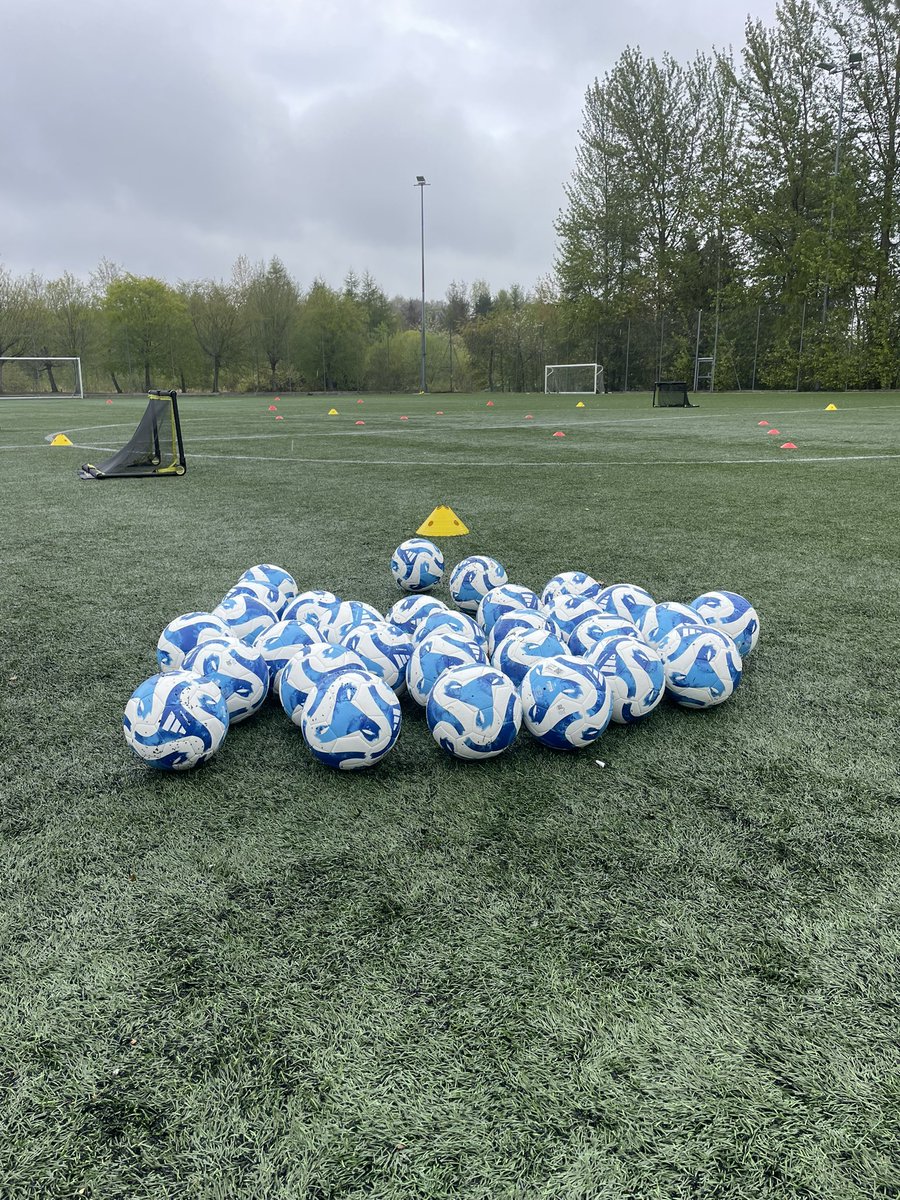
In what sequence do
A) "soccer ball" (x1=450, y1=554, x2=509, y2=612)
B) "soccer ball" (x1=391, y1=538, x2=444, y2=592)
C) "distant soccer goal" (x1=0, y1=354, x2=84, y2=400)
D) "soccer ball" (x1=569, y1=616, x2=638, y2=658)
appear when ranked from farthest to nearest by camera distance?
"distant soccer goal" (x1=0, y1=354, x2=84, y2=400), "soccer ball" (x1=391, y1=538, x2=444, y2=592), "soccer ball" (x1=450, y1=554, x2=509, y2=612), "soccer ball" (x1=569, y1=616, x2=638, y2=658)

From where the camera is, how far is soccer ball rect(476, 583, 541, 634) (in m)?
2.96

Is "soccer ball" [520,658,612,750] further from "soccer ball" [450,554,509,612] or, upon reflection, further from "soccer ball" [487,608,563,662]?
"soccer ball" [450,554,509,612]

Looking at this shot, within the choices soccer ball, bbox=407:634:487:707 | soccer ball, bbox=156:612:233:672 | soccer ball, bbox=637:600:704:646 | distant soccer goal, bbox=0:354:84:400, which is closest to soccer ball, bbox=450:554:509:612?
soccer ball, bbox=637:600:704:646

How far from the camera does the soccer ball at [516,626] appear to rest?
2.66 meters

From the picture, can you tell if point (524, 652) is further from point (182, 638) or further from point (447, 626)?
point (182, 638)

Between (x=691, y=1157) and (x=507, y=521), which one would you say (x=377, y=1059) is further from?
(x=507, y=521)

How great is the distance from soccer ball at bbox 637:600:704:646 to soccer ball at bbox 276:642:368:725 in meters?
1.04

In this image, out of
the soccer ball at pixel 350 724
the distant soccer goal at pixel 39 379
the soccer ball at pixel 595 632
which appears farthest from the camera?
the distant soccer goal at pixel 39 379

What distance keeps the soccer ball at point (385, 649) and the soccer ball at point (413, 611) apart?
0.69 feet

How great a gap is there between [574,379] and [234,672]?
39.1 m

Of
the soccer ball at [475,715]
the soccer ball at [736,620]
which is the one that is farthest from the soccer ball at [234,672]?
the soccer ball at [736,620]

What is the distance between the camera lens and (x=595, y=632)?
8.50ft

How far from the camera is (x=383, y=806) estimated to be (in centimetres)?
193

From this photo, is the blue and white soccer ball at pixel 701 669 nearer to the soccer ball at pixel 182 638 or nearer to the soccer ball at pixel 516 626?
the soccer ball at pixel 516 626
